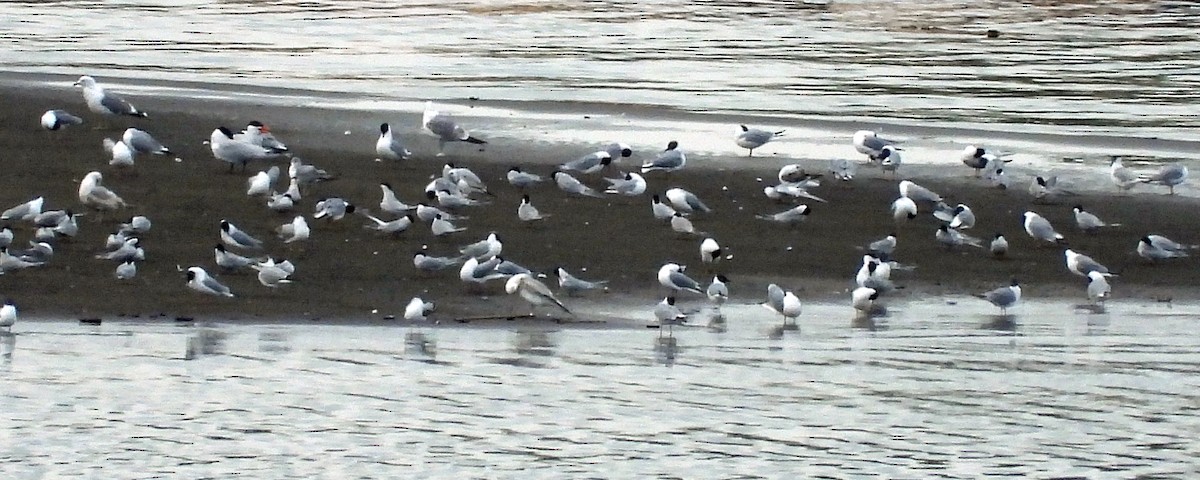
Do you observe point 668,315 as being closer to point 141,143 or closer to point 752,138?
point 141,143

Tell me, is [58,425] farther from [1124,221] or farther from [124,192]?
[1124,221]

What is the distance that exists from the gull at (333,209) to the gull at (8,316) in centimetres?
284

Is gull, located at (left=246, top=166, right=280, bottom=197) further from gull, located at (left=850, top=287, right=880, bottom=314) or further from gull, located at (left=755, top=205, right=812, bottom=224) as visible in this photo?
gull, located at (left=850, top=287, right=880, bottom=314)

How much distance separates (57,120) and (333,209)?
13.0ft

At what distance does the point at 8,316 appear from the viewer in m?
11.2

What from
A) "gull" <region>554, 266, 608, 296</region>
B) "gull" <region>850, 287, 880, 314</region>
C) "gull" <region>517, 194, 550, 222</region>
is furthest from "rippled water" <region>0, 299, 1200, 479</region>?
"gull" <region>517, 194, 550, 222</region>

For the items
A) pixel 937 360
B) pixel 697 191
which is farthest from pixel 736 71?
pixel 937 360

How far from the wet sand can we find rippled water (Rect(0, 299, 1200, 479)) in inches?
29.1

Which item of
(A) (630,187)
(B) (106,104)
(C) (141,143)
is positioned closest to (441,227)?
(A) (630,187)

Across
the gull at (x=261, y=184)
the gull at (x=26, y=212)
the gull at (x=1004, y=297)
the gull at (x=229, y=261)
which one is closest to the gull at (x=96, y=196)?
the gull at (x=26, y=212)

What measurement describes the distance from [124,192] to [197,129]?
10.2 ft

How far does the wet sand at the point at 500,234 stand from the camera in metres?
12.3

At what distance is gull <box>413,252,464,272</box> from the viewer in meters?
12.9

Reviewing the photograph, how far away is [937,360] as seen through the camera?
11156mm
